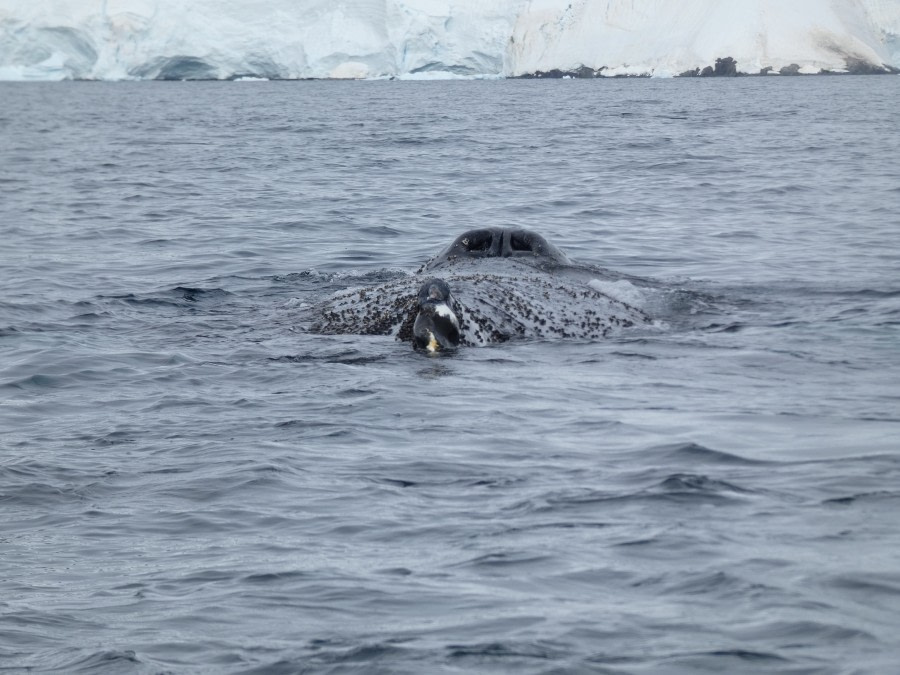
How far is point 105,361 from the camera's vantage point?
9.34 metres

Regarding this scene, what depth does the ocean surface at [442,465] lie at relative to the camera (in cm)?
425

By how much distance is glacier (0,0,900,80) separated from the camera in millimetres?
80250

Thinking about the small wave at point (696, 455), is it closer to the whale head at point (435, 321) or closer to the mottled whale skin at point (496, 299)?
the whale head at point (435, 321)

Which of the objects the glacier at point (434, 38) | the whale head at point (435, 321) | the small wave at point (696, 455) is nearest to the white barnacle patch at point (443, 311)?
the whale head at point (435, 321)

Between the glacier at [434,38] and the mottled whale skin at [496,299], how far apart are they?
72314 mm

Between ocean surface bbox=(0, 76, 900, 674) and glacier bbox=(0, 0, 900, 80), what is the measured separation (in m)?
67.0

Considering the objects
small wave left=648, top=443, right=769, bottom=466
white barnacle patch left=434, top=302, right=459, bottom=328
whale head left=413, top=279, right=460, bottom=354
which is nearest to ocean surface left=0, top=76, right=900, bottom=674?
small wave left=648, top=443, right=769, bottom=466

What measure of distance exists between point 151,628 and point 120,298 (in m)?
8.21

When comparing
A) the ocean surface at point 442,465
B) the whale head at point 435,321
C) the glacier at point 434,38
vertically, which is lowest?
the ocean surface at point 442,465

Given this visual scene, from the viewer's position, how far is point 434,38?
8525 cm

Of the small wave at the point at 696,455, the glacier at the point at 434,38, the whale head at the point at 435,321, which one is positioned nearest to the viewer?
the small wave at the point at 696,455

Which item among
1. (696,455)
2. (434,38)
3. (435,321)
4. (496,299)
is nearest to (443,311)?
(435,321)

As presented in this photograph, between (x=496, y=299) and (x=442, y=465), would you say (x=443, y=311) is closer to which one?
(x=496, y=299)

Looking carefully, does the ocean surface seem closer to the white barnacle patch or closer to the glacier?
the white barnacle patch
